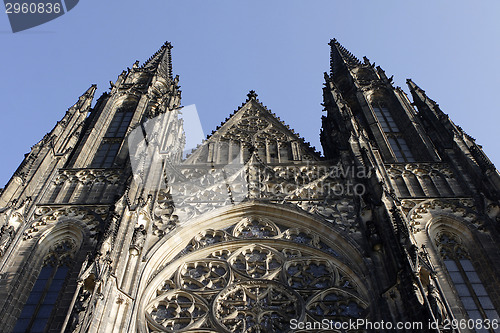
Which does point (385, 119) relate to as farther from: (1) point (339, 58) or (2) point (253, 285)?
(2) point (253, 285)

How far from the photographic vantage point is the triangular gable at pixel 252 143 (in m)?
18.8

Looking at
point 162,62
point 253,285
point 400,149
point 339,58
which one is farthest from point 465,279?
point 162,62

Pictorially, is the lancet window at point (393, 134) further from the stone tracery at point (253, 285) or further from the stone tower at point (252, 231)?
the stone tracery at point (253, 285)

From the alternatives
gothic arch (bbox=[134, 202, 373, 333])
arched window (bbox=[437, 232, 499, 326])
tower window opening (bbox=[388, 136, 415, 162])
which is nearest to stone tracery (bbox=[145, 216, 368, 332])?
gothic arch (bbox=[134, 202, 373, 333])

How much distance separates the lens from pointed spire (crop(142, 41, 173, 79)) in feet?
97.6

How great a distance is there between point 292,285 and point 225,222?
3120mm

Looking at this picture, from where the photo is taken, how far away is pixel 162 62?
31328 mm

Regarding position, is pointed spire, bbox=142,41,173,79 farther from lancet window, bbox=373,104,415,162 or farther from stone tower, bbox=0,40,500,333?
lancet window, bbox=373,104,415,162

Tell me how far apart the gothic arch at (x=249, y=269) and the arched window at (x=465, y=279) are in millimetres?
2326

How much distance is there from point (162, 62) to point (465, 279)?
22.7 meters

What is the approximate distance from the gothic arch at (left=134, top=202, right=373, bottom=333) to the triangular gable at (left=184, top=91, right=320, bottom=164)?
3.58 metres

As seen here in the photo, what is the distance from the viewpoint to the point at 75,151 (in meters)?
19.7

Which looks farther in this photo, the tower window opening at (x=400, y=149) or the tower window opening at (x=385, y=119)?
the tower window opening at (x=385, y=119)

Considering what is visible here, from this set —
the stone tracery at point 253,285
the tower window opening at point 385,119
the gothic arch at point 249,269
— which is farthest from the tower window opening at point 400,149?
the stone tracery at point 253,285
